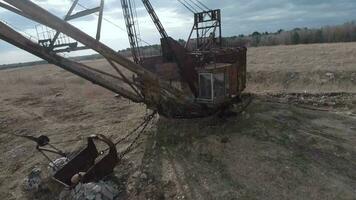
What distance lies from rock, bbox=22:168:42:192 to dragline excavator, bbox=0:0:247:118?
10.2 ft

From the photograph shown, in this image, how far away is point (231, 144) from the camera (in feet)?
38.4

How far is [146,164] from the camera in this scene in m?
11.2

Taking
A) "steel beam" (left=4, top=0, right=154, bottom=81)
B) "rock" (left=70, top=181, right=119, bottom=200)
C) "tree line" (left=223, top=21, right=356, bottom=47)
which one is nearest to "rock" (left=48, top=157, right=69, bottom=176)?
"rock" (left=70, top=181, right=119, bottom=200)

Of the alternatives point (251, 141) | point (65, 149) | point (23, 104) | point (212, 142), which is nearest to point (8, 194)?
point (65, 149)

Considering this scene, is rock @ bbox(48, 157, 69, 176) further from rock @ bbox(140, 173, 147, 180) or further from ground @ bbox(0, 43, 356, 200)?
rock @ bbox(140, 173, 147, 180)

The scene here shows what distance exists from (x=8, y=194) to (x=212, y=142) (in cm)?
590

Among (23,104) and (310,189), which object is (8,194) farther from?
(23,104)

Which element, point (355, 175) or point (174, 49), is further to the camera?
point (174, 49)

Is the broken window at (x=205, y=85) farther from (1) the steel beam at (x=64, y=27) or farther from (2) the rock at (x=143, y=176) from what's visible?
(2) the rock at (x=143, y=176)

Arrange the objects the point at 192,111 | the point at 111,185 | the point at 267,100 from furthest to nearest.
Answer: the point at 267,100 → the point at 192,111 → the point at 111,185

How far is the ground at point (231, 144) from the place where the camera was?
31.8ft

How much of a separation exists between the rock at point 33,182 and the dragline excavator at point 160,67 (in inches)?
123

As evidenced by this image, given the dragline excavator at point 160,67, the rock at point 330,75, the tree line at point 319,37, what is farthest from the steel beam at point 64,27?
the tree line at point 319,37

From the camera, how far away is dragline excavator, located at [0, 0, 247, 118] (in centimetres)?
945
